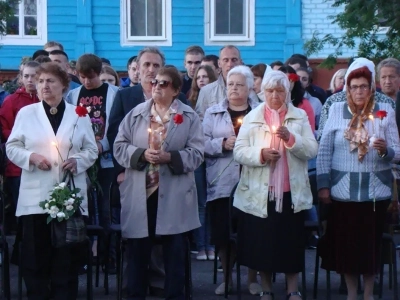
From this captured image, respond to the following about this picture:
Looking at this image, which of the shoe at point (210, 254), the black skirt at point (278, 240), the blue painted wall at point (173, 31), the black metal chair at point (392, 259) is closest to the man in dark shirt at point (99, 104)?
the shoe at point (210, 254)

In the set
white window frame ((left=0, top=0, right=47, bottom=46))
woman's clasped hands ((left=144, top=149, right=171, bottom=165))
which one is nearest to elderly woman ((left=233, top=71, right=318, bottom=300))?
woman's clasped hands ((left=144, top=149, right=171, bottom=165))

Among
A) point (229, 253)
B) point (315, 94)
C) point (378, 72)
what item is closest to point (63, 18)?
point (315, 94)

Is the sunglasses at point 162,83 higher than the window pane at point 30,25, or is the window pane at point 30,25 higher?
the window pane at point 30,25

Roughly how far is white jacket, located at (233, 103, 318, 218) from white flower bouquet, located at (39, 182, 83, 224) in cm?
141

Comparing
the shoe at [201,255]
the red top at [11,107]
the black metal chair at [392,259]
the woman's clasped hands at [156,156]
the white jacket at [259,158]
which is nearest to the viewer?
the woman's clasped hands at [156,156]

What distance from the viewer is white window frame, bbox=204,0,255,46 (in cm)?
1848

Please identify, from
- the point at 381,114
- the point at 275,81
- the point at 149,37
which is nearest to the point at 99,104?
the point at 275,81

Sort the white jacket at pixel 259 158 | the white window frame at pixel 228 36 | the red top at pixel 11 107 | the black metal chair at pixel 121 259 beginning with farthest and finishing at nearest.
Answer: the white window frame at pixel 228 36
the red top at pixel 11 107
the black metal chair at pixel 121 259
the white jacket at pixel 259 158

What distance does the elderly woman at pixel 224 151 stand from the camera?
322 inches

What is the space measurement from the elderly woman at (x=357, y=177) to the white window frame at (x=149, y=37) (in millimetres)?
11070

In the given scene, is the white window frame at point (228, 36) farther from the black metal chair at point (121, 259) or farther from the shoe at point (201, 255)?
A: the black metal chair at point (121, 259)

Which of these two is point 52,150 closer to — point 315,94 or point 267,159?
point 267,159

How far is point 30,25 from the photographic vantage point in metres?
18.4

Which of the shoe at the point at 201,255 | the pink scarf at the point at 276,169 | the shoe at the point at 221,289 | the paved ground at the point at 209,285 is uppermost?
the pink scarf at the point at 276,169
